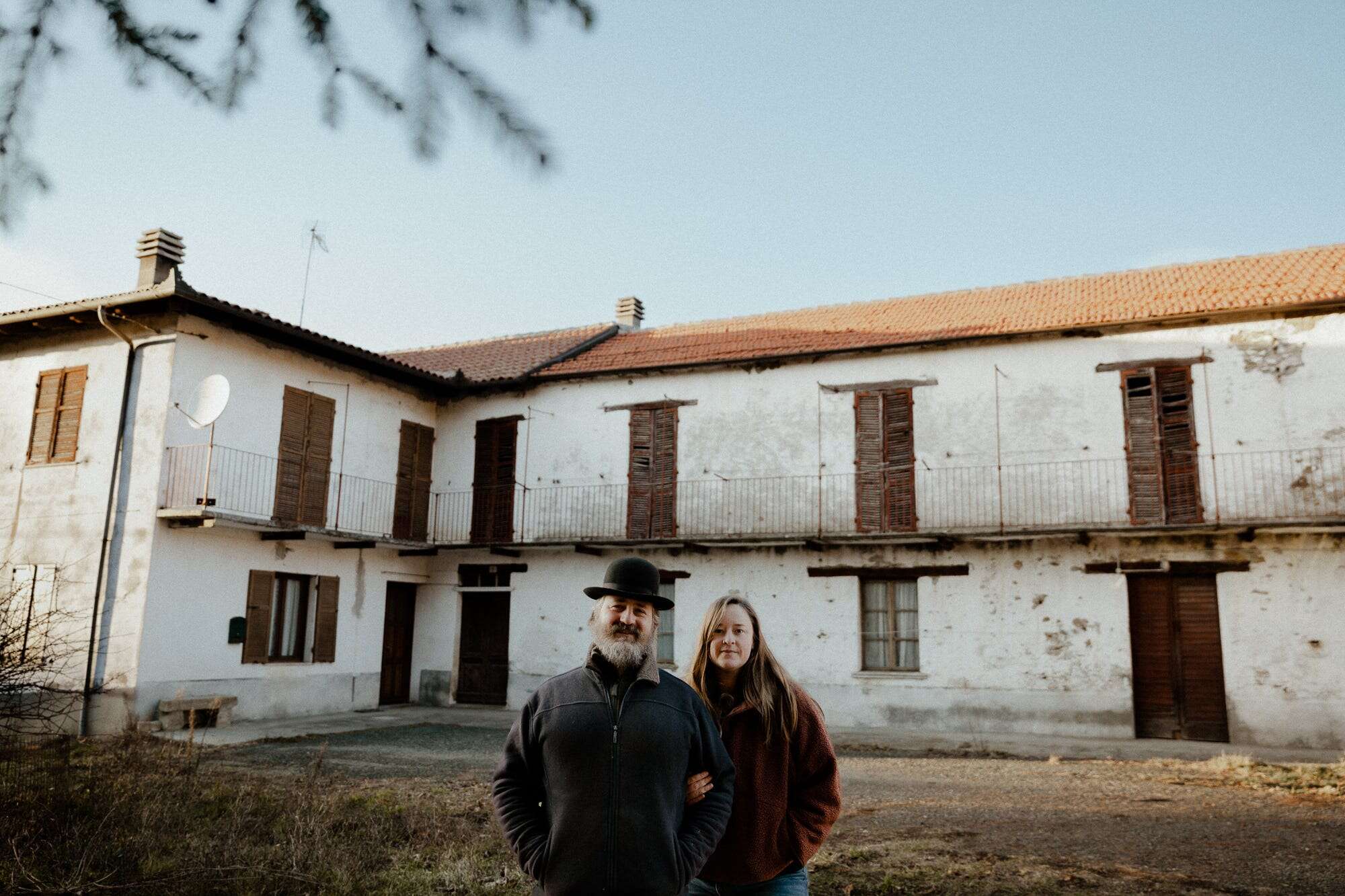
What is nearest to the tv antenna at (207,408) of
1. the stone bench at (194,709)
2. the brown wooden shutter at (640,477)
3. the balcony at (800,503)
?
the balcony at (800,503)

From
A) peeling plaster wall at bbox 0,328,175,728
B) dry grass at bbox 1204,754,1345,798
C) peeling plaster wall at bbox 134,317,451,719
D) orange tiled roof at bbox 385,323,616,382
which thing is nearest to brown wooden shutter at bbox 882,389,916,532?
dry grass at bbox 1204,754,1345,798

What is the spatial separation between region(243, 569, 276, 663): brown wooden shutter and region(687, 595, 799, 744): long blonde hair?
13076mm

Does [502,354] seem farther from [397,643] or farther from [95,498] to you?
[95,498]

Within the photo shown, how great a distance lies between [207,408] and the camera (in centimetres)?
1338

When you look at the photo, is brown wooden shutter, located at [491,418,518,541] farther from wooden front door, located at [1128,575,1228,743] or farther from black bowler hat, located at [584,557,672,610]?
black bowler hat, located at [584,557,672,610]

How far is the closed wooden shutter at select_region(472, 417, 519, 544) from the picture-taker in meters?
18.5

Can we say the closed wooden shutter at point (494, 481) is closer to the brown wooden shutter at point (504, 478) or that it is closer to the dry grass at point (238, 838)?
the brown wooden shutter at point (504, 478)

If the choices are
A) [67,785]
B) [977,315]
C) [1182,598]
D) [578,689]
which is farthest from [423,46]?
[977,315]

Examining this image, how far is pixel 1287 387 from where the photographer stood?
14.0 meters

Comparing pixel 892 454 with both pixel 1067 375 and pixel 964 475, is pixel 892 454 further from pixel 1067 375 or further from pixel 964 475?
pixel 1067 375

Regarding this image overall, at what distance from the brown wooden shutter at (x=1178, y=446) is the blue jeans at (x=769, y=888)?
1303 centimetres

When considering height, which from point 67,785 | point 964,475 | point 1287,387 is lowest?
point 67,785

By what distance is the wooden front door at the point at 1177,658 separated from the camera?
1395 centimetres

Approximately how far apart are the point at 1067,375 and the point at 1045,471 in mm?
1534
